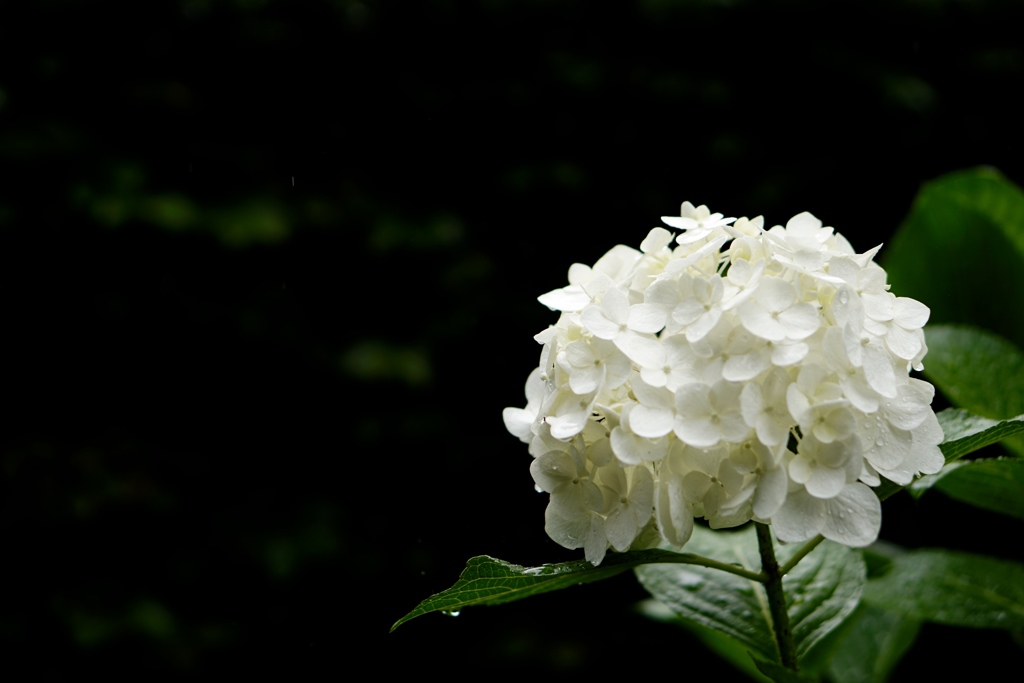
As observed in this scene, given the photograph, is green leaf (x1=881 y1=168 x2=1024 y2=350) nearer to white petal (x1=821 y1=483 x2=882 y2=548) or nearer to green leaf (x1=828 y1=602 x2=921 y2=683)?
green leaf (x1=828 y1=602 x2=921 y2=683)

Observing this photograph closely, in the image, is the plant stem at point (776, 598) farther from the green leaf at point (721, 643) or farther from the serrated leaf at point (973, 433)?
the green leaf at point (721, 643)

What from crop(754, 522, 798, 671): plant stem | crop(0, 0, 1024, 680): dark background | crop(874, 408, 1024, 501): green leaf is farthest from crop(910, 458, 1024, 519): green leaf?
crop(0, 0, 1024, 680): dark background

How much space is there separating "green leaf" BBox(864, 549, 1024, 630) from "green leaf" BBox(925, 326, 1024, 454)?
13 centimetres

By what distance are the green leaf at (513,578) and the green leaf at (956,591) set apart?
0.36 m

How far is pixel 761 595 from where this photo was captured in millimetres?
709

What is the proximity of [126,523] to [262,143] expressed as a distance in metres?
0.77

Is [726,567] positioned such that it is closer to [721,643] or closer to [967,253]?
[721,643]

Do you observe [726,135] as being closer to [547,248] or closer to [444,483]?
[547,248]

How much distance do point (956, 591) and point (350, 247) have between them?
126 centimetres

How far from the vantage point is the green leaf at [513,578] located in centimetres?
54

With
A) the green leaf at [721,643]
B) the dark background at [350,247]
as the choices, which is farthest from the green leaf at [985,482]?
the dark background at [350,247]

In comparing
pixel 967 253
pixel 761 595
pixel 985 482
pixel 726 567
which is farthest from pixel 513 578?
pixel 967 253

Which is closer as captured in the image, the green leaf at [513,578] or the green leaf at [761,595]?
the green leaf at [513,578]

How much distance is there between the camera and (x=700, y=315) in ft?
1.68
